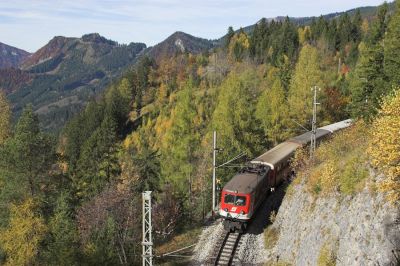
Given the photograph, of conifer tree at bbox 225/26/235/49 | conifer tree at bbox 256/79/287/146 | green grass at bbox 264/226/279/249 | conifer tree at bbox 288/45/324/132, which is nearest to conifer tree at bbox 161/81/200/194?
conifer tree at bbox 256/79/287/146

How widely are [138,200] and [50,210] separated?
298 inches

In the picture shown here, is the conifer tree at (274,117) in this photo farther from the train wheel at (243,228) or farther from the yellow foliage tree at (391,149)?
the yellow foliage tree at (391,149)

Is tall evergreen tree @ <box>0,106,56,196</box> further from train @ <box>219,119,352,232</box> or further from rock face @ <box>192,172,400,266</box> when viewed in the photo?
train @ <box>219,119,352,232</box>

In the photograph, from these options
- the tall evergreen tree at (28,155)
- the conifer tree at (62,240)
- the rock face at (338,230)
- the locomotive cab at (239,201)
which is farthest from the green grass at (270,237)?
the tall evergreen tree at (28,155)

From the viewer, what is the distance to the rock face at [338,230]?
14.1 meters

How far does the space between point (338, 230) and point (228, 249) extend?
25.8 feet

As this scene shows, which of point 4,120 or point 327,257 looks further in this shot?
point 4,120

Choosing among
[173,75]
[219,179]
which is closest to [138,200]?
[219,179]

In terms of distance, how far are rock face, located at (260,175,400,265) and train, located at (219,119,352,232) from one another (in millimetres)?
2314

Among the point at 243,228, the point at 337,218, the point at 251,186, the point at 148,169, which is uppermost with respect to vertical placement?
the point at 337,218

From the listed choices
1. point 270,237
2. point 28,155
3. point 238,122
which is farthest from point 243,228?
point 28,155

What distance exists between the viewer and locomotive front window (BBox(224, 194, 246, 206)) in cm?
2412

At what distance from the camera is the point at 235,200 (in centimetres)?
2430

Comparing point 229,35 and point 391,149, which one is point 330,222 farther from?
point 229,35
